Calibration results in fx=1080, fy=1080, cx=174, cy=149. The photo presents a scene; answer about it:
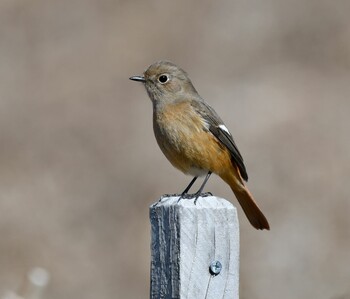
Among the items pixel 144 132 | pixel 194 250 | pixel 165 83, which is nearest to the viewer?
pixel 194 250

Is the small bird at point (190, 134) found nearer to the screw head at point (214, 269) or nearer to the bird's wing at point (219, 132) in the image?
the bird's wing at point (219, 132)

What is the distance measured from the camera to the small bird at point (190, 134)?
6.83 m

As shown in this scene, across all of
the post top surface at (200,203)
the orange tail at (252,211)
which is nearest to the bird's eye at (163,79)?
the orange tail at (252,211)

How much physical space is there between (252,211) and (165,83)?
3.76 ft

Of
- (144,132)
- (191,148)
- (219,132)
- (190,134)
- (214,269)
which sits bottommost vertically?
(214,269)

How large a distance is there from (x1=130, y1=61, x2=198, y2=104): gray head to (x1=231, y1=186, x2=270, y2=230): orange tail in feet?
2.50

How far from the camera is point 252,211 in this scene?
6.72 m

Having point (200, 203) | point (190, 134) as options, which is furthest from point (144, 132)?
point (200, 203)

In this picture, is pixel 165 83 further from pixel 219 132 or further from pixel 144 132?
pixel 144 132

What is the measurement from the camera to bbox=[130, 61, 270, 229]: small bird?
683cm

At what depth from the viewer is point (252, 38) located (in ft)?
50.6

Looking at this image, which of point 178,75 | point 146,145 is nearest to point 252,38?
point 146,145

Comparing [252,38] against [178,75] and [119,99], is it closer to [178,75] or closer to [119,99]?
[119,99]

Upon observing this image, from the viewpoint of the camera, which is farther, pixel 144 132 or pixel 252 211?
pixel 144 132
